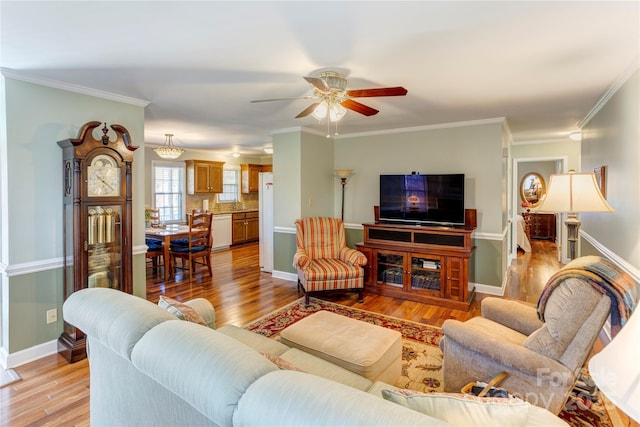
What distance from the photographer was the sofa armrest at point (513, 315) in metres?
2.36

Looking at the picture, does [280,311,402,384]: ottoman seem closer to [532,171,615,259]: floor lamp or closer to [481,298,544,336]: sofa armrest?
[481,298,544,336]: sofa armrest

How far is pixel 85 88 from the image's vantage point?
307 cm

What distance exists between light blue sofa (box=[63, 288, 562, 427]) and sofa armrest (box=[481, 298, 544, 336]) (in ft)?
4.46

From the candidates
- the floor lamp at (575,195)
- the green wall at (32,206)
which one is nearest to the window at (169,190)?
the green wall at (32,206)

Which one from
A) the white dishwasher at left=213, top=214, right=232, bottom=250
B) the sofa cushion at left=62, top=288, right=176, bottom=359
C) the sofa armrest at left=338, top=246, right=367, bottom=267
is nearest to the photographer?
the sofa cushion at left=62, top=288, right=176, bottom=359

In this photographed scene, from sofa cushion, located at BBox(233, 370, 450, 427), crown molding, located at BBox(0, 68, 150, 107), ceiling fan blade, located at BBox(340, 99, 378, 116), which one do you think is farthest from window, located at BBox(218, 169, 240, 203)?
sofa cushion, located at BBox(233, 370, 450, 427)

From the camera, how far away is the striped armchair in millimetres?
4195

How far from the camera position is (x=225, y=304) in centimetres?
423

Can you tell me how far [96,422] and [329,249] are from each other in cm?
339

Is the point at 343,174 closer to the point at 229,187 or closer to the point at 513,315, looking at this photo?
the point at 513,315

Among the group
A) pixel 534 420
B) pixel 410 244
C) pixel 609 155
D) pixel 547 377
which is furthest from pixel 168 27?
pixel 609 155

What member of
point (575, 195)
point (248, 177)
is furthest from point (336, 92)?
point (248, 177)

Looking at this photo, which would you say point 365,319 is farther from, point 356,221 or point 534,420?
point 534,420

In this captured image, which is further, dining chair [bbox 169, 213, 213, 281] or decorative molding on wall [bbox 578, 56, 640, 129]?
dining chair [bbox 169, 213, 213, 281]
